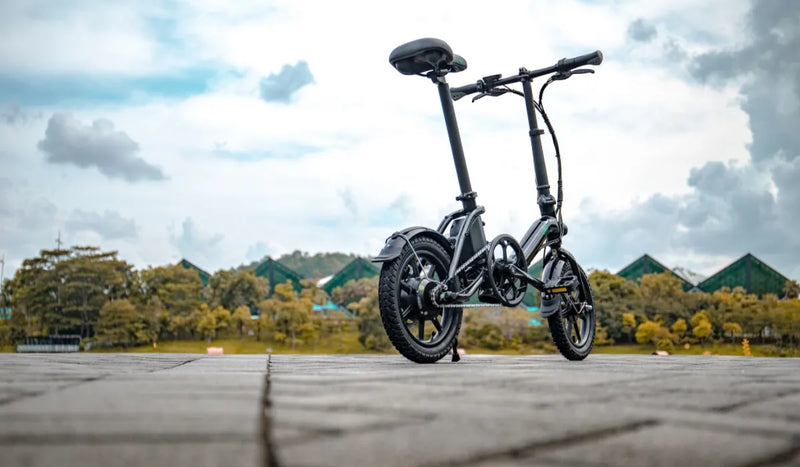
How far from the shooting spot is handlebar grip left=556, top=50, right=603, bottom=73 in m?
6.02

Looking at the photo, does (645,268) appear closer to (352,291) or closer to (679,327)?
(679,327)

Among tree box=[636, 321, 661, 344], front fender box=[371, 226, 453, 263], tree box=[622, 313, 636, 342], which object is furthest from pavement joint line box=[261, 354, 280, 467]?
tree box=[622, 313, 636, 342]

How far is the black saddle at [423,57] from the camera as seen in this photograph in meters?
5.06

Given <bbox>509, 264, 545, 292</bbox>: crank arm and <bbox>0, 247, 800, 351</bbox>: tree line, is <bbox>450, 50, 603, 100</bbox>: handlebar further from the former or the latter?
<bbox>0, 247, 800, 351</bbox>: tree line

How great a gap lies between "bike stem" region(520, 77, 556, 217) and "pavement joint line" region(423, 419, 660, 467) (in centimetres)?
466

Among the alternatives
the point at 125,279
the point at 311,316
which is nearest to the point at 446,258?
the point at 311,316

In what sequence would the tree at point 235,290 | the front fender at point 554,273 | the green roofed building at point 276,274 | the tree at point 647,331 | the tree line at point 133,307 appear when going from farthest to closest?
the green roofed building at point 276,274 < the tree at point 235,290 < the tree line at point 133,307 < the tree at point 647,331 < the front fender at point 554,273

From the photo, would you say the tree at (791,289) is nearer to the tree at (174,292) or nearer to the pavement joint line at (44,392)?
the tree at (174,292)

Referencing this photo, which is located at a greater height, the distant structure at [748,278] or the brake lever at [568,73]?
the distant structure at [748,278]

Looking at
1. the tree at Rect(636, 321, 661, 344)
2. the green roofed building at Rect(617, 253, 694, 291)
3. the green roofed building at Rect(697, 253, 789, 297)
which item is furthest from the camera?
the green roofed building at Rect(617, 253, 694, 291)

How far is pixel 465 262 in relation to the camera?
5.16 meters

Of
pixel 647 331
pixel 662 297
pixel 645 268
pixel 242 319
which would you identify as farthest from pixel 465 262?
pixel 645 268

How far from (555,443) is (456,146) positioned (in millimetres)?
4041

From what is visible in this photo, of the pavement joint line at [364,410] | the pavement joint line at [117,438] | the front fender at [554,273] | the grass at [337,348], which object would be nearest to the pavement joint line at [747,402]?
the pavement joint line at [364,410]
